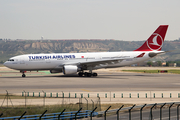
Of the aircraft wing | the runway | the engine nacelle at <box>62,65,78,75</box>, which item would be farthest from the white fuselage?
the runway

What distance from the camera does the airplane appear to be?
63.1 metres

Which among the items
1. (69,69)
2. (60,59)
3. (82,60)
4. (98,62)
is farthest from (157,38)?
(60,59)

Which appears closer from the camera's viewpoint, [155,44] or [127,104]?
[127,104]

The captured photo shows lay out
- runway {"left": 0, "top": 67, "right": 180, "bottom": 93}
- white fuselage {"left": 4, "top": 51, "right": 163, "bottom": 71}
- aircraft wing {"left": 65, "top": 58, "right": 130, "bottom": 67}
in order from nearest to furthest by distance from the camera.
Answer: runway {"left": 0, "top": 67, "right": 180, "bottom": 93}
white fuselage {"left": 4, "top": 51, "right": 163, "bottom": 71}
aircraft wing {"left": 65, "top": 58, "right": 130, "bottom": 67}

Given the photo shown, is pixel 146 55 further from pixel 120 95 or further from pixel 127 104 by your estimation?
pixel 127 104

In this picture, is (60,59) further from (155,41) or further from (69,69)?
(155,41)

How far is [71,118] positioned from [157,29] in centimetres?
5711

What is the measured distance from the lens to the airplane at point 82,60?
63125 millimetres

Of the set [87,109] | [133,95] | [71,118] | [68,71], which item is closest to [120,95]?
[133,95]

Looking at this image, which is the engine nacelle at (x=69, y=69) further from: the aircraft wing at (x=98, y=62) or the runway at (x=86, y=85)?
the runway at (x=86, y=85)

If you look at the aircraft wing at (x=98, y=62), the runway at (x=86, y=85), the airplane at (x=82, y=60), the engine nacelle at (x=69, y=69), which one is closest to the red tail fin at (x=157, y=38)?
the airplane at (x=82, y=60)

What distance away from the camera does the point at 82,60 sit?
6750cm

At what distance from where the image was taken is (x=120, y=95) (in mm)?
35156

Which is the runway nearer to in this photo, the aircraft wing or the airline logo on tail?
the aircraft wing
